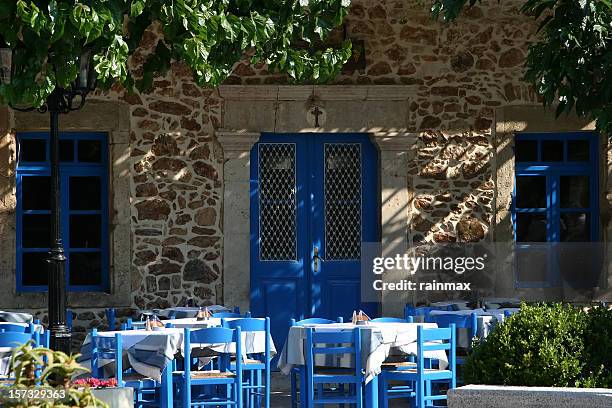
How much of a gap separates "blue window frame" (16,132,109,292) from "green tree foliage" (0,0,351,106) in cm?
365

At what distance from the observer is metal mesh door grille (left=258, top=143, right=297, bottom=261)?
36.3 ft

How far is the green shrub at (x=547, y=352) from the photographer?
524cm

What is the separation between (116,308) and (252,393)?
249 centimetres

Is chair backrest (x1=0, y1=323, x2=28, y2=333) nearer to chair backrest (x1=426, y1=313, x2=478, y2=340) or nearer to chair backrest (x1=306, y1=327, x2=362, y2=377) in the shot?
chair backrest (x1=306, y1=327, x2=362, y2=377)

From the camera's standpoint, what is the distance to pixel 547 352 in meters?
5.24

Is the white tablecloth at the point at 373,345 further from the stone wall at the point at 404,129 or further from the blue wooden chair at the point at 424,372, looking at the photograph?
the stone wall at the point at 404,129

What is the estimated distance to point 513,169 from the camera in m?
11.1

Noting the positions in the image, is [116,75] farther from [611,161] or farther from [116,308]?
[611,161]

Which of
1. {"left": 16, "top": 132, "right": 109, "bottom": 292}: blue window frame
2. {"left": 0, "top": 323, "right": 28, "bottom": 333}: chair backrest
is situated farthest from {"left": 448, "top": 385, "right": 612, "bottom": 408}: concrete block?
{"left": 16, "top": 132, "right": 109, "bottom": 292}: blue window frame

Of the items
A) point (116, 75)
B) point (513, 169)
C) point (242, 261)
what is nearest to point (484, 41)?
point (513, 169)

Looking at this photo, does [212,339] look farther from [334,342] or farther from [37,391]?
[37,391]

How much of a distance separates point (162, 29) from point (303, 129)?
4.11 meters

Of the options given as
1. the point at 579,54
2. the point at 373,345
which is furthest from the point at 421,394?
the point at 579,54

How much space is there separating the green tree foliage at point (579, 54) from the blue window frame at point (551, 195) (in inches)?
141
